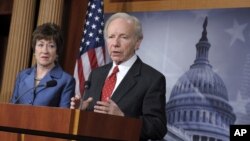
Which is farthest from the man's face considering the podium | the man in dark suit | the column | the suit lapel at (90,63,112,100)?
the column

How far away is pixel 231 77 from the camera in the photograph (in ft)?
16.5

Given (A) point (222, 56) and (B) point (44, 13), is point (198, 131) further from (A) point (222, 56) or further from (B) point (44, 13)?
(B) point (44, 13)

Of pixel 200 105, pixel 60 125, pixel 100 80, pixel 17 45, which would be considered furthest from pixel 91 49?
pixel 60 125

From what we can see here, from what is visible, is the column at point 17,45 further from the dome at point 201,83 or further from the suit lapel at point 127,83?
the suit lapel at point 127,83

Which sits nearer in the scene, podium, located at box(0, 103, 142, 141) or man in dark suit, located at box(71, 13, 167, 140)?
podium, located at box(0, 103, 142, 141)

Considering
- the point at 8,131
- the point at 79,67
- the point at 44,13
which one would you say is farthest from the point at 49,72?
the point at 44,13

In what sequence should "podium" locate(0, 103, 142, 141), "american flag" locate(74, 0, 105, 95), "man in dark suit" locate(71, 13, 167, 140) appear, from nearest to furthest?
1. "podium" locate(0, 103, 142, 141)
2. "man in dark suit" locate(71, 13, 167, 140)
3. "american flag" locate(74, 0, 105, 95)

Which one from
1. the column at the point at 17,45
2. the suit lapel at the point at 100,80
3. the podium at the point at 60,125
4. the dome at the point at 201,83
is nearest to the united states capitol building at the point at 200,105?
the dome at the point at 201,83

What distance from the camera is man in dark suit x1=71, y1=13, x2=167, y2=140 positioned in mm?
2402

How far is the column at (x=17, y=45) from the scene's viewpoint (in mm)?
6086

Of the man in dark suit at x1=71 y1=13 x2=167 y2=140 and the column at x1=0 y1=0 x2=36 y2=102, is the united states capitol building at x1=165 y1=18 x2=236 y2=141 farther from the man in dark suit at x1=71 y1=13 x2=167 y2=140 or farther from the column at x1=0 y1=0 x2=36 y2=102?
the man in dark suit at x1=71 y1=13 x2=167 y2=140

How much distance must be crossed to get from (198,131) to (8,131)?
3376 mm

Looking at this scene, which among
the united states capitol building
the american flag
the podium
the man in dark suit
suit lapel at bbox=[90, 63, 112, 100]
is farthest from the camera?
the american flag

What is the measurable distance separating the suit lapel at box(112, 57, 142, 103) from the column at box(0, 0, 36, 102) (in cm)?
373
